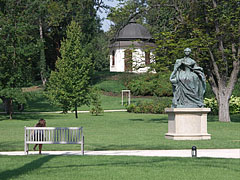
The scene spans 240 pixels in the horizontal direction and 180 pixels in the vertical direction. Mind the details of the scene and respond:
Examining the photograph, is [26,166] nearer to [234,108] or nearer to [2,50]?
[2,50]

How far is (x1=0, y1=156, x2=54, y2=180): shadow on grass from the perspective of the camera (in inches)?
387

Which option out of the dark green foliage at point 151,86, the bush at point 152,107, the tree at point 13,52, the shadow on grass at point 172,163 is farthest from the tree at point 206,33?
the dark green foliage at point 151,86

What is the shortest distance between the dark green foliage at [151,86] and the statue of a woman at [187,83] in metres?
35.4

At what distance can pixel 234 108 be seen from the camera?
1690 inches

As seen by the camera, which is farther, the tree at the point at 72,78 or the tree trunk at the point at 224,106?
the tree at the point at 72,78

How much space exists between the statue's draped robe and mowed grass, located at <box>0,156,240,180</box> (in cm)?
739

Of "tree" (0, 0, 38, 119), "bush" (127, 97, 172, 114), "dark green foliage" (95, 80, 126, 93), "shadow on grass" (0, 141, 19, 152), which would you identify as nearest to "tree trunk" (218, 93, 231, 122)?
"bush" (127, 97, 172, 114)

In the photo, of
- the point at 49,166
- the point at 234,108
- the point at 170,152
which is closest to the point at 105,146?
the point at 170,152

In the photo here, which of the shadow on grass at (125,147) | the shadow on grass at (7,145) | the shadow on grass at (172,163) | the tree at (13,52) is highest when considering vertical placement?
the tree at (13,52)

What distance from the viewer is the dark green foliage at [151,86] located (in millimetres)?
56250

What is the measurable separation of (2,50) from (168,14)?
12392mm

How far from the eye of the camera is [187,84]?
2014 cm

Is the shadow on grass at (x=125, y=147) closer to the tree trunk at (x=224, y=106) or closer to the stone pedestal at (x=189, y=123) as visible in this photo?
the stone pedestal at (x=189, y=123)

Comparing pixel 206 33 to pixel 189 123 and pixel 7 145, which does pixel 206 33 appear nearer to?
pixel 189 123
